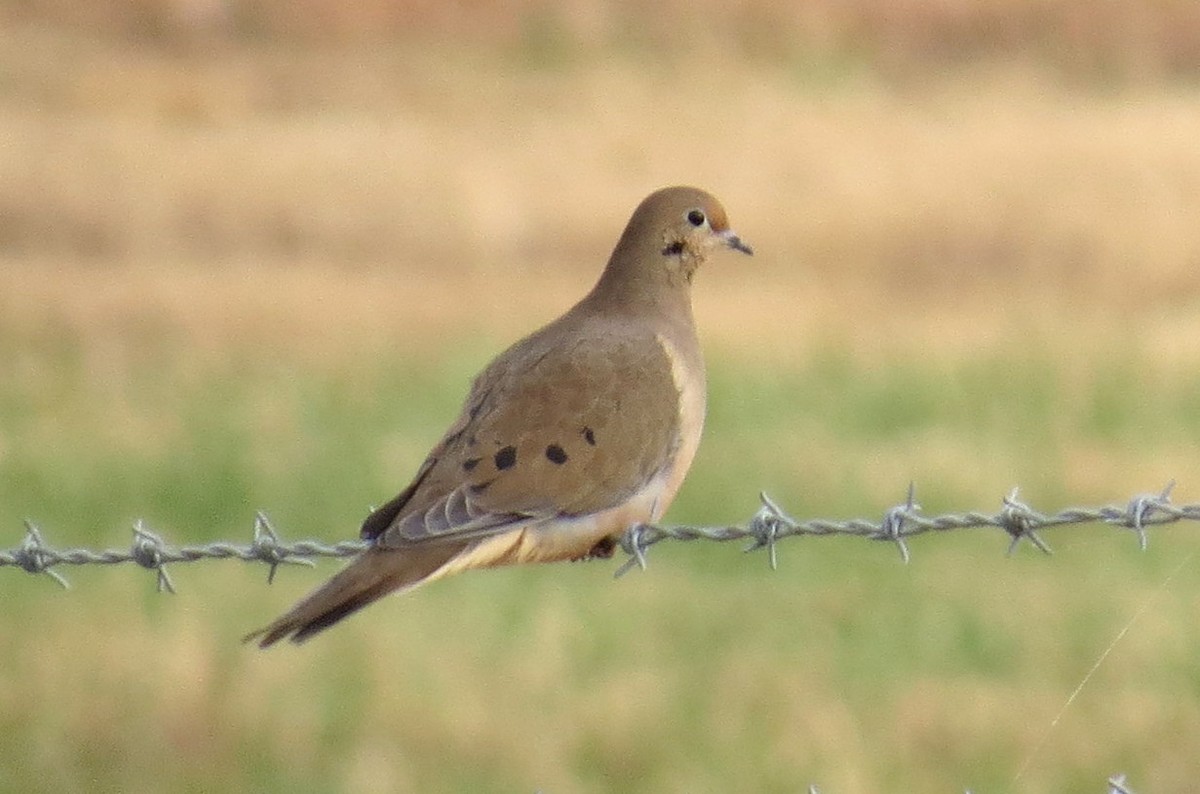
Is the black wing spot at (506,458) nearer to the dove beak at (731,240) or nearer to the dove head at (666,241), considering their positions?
the dove head at (666,241)

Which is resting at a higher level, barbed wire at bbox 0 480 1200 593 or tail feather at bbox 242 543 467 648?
barbed wire at bbox 0 480 1200 593

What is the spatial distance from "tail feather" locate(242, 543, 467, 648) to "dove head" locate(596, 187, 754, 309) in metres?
1.23

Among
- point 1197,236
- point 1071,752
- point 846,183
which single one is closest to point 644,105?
point 846,183

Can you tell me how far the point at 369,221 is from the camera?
29.2m

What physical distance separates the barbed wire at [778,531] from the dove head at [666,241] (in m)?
1.34

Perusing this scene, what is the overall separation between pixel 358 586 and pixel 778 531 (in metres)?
0.86

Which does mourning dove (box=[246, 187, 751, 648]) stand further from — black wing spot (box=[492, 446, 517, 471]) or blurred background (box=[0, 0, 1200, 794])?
blurred background (box=[0, 0, 1200, 794])

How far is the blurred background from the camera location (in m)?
10.1

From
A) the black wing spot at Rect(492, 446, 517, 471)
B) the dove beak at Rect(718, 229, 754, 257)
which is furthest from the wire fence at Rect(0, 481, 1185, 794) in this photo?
the dove beak at Rect(718, 229, 754, 257)

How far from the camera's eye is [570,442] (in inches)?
244

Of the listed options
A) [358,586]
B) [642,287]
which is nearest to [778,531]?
[358,586]

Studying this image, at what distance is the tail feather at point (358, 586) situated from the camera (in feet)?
17.1

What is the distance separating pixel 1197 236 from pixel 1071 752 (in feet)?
61.1

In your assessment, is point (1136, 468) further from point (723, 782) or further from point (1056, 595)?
point (723, 782)
